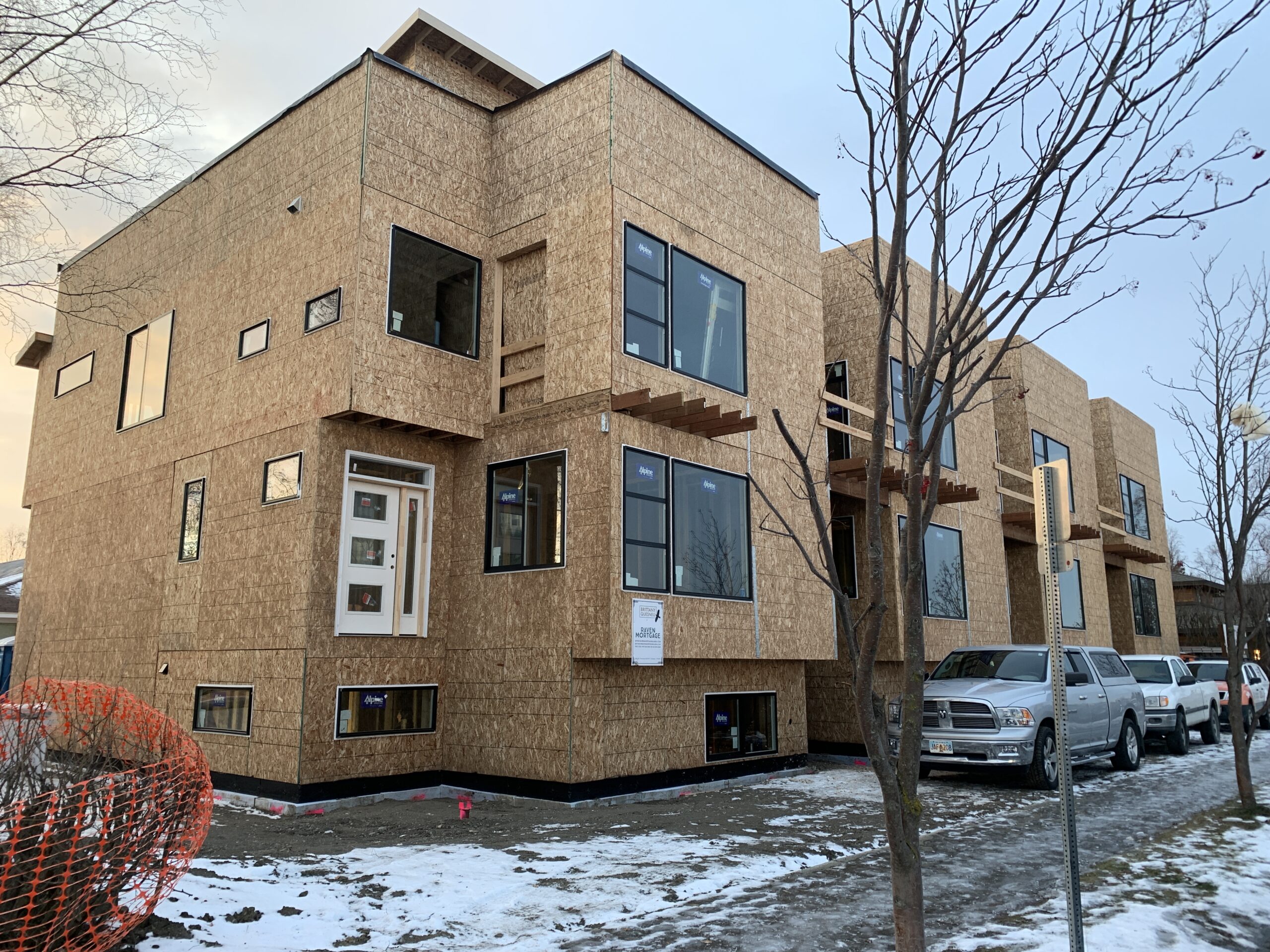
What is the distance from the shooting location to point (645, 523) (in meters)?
11.1

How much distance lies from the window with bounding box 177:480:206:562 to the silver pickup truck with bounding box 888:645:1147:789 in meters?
9.57

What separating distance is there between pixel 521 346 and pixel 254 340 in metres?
3.76

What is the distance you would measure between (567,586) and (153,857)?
6.18m

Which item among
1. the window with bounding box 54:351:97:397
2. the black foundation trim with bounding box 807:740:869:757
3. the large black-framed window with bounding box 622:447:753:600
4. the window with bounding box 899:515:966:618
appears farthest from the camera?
the window with bounding box 54:351:97:397

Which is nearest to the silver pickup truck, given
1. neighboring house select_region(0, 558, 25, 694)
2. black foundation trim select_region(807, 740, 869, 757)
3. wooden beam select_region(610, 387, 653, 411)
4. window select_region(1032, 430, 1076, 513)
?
black foundation trim select_region(807, 740, 869, 757)

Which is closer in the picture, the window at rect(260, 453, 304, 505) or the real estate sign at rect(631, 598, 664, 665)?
the real estate sign at rect(631, 598, 664, 665)

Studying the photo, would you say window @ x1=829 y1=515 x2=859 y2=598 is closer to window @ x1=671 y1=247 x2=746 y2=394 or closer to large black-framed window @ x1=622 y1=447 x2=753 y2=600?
large black-framed window @ x1=622 y1=447 x2=753 y2=600

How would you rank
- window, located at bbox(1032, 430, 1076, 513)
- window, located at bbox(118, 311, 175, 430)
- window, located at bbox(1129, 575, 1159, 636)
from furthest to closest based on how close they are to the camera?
window, located at bbox(1129, 575, 1159, 636) → window, located at bbox(1032, 430, 1076, 513) → window, located at bbox(118, 311, 175, 430)

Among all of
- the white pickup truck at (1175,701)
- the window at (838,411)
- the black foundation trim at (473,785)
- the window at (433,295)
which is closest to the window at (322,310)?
the window at (433,295)

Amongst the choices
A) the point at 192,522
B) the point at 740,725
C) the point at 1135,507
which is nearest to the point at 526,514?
the point at 740,725

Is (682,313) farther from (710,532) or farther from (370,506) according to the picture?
(370,506)

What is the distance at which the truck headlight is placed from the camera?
1150 cm

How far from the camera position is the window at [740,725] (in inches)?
482

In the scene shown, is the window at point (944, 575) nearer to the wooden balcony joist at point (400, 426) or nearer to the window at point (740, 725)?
the window at point (740, 725)
